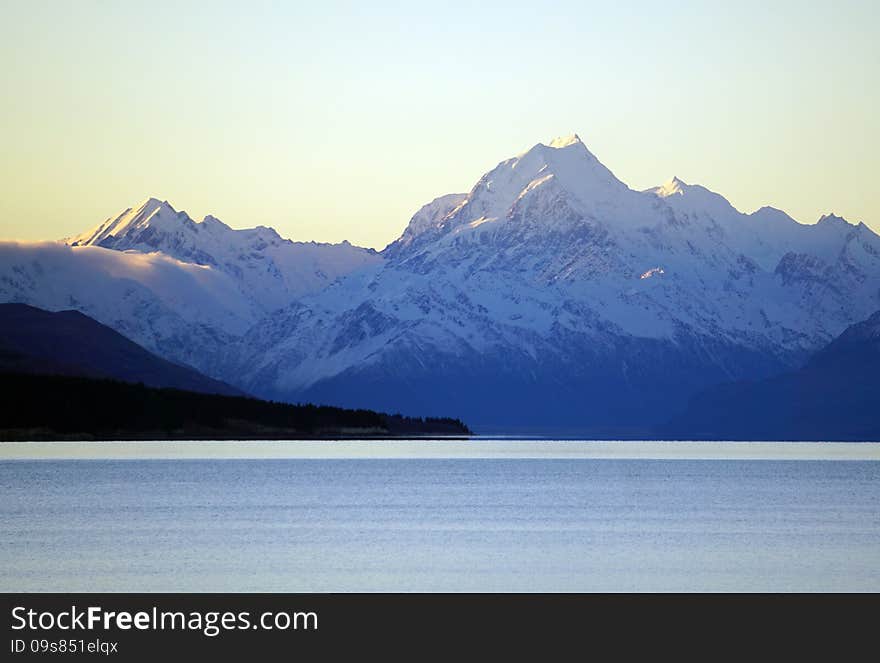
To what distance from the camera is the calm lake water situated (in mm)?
80250

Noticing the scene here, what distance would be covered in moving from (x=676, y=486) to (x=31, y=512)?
67529mm

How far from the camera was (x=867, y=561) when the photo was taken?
88188mm

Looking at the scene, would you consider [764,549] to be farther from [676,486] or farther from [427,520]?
[676,486]

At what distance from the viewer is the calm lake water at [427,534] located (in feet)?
263
